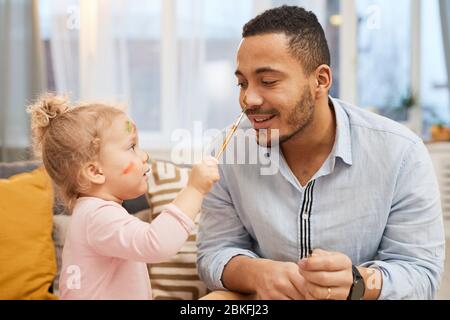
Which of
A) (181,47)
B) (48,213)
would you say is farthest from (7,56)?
(48,213)

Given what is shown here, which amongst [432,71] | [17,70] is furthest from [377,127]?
[17,70]

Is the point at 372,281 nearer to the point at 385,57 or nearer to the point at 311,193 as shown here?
the point at 311,193

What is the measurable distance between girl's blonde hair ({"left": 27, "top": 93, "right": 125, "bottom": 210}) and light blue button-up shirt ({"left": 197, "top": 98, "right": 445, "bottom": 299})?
0.36 metres

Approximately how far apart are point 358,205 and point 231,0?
2177 millimetres

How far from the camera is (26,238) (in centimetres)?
171

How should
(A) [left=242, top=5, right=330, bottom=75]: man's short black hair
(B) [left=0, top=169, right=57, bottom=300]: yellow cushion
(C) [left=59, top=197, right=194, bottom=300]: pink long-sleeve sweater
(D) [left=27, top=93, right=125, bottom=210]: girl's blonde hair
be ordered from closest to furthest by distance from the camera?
(C) [left=59, top=197, right=194, bottom=300]: pink long-sleeve sweater
(D) [left=27, top=93, right=125, bottom=210]: girl's blonde hair
(A) [left=242, top=5, right=330, bottom=75]: man's short black hair
(B) [left=0, top=169, right=57, bottom=300]: yellow cushion

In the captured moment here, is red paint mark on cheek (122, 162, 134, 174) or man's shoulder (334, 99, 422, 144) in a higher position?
man's shoulder (334, 99, 422, 144)

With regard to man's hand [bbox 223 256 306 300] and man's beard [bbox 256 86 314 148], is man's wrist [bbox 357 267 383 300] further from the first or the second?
man's beard [bbox 256 86 314 148]

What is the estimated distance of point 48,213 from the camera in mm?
1785

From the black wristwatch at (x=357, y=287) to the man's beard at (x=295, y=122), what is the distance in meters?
0.30

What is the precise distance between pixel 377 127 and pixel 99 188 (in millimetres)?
606

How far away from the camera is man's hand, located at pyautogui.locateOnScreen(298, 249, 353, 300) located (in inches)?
40.6

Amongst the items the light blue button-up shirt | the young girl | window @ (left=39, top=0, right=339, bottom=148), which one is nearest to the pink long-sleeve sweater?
the young girl

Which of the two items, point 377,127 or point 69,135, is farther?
point 377,127
